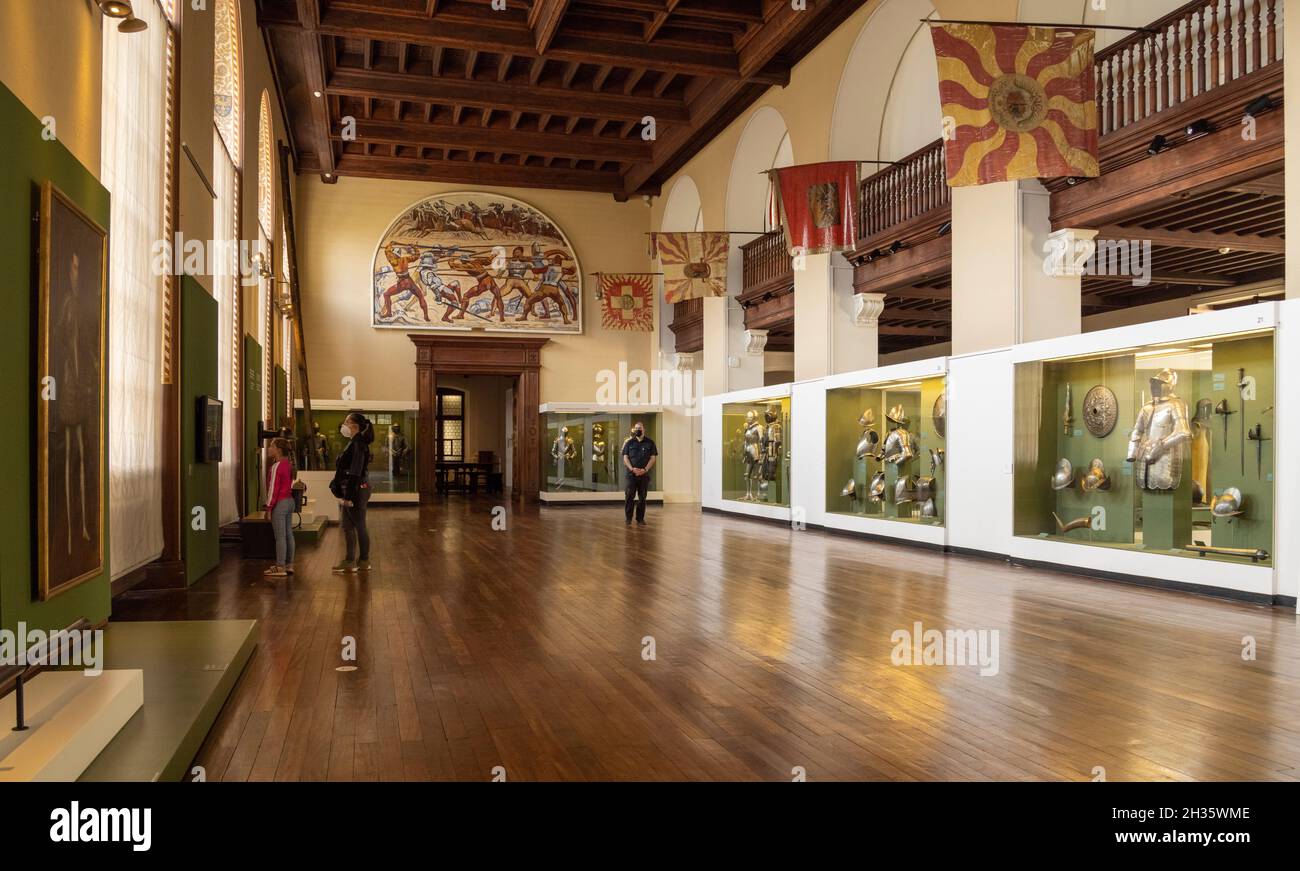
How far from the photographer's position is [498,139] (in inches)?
961

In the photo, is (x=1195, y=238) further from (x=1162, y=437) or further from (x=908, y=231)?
(x=1162, y=437)

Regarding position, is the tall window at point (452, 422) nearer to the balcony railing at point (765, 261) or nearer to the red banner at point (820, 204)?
the balcony railing at point (765, 261)

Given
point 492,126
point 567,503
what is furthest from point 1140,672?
point 492,126

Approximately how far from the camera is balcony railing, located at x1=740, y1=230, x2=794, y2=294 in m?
19.3

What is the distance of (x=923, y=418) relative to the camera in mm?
13562

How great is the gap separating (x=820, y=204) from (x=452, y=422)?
80.9 ft

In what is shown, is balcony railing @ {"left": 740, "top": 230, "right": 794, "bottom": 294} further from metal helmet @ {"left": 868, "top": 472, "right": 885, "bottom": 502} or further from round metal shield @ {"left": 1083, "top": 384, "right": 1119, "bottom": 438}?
round metal shield @ {"left": 1083, "top": 384, "right": 1119, "bottom": 438}

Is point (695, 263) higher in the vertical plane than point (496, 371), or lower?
higher

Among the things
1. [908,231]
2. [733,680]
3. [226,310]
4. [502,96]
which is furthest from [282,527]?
[502,96]

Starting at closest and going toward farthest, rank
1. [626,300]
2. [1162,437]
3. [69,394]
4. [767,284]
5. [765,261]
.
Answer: [69,394]
[1162,437]
[767,284]
[765,261]
[626,300]

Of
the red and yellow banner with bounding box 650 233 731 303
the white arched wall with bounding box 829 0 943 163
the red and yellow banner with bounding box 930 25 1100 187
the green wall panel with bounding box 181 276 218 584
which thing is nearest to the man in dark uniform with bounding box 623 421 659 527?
the red and yellow banner with bounding box 650 233 731 303

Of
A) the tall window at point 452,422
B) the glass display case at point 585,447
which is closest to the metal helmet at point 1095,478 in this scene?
the glass display case at point 585,447
